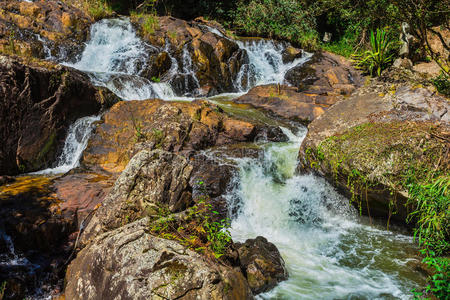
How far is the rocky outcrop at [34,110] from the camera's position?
6.31m

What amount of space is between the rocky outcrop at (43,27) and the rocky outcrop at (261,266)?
1018cm

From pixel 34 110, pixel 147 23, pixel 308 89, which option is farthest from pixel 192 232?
pixel 147 23

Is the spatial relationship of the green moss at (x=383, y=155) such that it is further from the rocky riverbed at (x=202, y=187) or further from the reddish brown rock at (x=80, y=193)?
the reddish brown rock at (x=80, y=193)

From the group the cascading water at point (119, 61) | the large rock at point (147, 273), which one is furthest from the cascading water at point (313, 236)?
the cascading water at point (119, 61)

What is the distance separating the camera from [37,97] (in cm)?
686

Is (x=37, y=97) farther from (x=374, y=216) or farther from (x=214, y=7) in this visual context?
(x=214, y=7)

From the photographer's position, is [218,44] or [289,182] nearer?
[289,182]

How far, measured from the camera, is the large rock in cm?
253

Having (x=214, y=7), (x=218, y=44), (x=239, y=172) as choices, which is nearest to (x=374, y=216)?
(x=239, y=172)

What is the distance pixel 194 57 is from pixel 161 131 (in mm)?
6490

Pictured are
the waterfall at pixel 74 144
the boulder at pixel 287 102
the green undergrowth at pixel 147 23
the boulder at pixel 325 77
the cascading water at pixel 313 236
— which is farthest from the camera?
the green undergrowth at pixel 147 23

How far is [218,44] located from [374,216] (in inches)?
398

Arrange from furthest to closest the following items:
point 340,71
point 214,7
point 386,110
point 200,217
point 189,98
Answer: point 214,7 < point 340,71 < point 189,98 < point 386,110 < point 200,217

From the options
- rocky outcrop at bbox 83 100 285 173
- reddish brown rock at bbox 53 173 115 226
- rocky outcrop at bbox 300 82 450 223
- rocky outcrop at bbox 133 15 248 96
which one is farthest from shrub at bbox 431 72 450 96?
rocky outcrop at bbox 133 15 248 96
